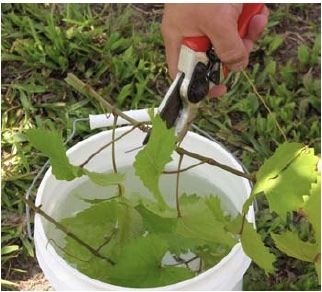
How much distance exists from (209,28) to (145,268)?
36 cm

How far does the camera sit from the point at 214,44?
3.24 feet

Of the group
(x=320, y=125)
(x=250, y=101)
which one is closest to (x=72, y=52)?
(x=250, y=101)

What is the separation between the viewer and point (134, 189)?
1039 millimetres

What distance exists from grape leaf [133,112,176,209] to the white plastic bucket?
0.49 feet

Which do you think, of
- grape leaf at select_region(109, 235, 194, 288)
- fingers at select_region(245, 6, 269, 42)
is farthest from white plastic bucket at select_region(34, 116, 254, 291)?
fingers at select_region(245, 6, 269, 42)

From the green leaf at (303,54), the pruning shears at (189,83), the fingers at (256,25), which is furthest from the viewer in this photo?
the green leaf at (303,54)

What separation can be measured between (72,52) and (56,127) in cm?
18

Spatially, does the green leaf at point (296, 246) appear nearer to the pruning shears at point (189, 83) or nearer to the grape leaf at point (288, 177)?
the grape leaf at point (288, 177)

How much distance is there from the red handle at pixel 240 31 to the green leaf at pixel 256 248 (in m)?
0.36

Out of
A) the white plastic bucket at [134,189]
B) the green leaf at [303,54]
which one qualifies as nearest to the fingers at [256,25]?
the white plastic bucket at [134,189]

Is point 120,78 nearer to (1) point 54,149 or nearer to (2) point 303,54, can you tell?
(2) point 303,54

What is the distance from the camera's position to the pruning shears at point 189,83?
3.19 ft

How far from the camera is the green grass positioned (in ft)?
4.29

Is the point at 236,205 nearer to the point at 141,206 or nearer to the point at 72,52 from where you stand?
the point at 141,206
